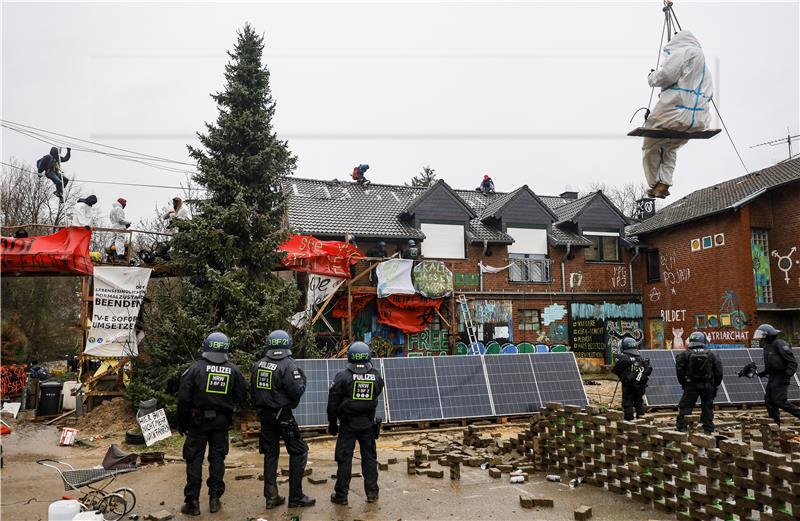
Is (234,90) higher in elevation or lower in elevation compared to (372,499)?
higher

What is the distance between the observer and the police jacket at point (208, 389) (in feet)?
23.5

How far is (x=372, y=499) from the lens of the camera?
736 centimetres

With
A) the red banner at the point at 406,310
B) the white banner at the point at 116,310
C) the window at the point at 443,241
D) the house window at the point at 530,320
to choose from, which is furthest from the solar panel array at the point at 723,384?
the white banner at the point at 116,310

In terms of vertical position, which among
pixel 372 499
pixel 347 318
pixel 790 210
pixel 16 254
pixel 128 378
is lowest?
pixel 372 499

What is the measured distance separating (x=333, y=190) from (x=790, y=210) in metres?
18.8

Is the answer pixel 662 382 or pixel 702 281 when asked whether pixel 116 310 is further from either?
pixel 702 281

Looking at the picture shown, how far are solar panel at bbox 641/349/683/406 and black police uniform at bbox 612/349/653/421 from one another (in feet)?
9.64

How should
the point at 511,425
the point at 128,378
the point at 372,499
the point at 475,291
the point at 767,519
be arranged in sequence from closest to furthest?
the point at 767,519
the point at 372,499
the point at 511,425
the point at 128,378
the point at 475,291

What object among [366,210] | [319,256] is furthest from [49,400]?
[366,210]

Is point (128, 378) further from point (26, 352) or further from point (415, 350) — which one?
point (26, 352)

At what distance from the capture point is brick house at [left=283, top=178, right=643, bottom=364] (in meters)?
21.8

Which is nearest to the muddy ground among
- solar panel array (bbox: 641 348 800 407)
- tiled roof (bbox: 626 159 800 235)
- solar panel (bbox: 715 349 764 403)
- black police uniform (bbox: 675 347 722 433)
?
black police uniform (bbox: 675 347 722 433)

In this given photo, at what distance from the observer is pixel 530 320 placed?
78.6 feet

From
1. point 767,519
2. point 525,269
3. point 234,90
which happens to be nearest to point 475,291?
point 525,269
